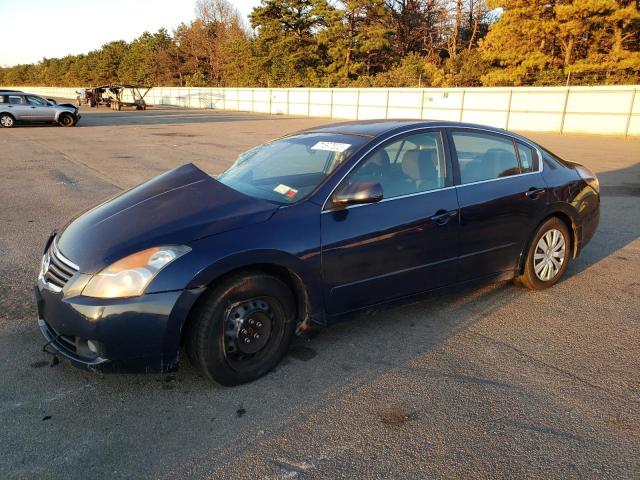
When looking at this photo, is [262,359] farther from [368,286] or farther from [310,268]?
[368,286]

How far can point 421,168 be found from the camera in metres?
3.72

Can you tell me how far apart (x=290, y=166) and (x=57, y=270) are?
5.70 feet

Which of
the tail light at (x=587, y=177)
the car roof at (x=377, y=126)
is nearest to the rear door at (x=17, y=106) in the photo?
the car roof at (x=377, y=126)

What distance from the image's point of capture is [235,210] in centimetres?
303

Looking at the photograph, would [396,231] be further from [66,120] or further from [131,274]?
A: [66,120]

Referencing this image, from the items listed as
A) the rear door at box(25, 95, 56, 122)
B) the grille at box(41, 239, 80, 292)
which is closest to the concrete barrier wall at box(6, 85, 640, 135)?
the rear door at box(25, 95, 56, 122)

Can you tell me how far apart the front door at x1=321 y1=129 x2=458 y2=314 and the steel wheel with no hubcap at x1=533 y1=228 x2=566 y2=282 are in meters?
1.09

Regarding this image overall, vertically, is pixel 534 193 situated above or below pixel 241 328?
above

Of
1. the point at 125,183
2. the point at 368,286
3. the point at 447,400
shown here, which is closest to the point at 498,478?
the point at 447,400

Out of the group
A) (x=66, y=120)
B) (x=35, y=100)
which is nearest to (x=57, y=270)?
(x=35, y=100)

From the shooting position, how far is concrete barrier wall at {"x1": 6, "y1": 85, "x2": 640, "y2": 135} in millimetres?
22422

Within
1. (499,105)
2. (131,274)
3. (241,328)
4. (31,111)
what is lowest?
(241,328)

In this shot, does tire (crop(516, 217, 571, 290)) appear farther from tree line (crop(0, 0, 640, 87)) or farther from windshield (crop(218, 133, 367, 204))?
tree line (crop(0, 0, 640, 87))

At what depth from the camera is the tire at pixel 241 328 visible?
→ 2.77 meters
